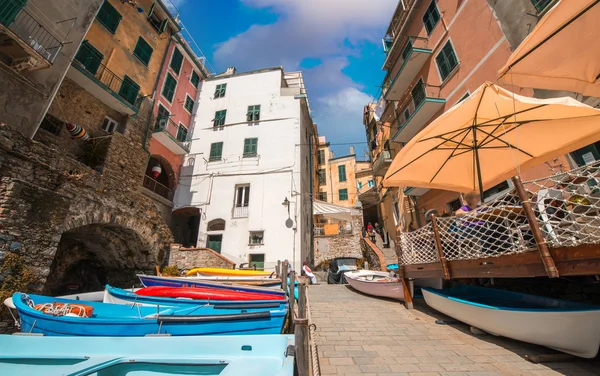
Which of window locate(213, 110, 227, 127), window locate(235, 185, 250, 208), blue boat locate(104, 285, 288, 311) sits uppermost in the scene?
window locate(213, 110, 227, 127)

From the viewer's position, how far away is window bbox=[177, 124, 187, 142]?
19.0 meters

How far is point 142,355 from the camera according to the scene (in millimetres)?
3301

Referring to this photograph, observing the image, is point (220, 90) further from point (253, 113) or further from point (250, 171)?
point (250, 171)

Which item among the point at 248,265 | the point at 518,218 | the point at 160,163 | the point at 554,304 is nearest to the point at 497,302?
the point at 554,304

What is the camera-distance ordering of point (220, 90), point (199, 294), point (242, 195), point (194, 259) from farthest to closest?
1. point (220, 90)
2. point (242, 195)
3. point (194, 259)
4. point (199, 294)

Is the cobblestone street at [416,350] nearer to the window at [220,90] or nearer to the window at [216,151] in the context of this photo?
the window at [216,151]

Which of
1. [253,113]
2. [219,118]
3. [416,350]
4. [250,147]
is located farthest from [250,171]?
[416,350]

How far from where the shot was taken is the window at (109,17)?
13.6 meters

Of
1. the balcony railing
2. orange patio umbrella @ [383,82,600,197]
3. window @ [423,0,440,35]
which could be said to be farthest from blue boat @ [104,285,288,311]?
window @ [423,0,440,35]

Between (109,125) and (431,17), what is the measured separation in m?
18.9

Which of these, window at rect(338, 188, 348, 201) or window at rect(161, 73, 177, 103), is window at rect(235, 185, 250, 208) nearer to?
window at rect(161, 73, 177, 103)

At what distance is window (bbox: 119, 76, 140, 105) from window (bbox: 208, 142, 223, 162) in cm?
574

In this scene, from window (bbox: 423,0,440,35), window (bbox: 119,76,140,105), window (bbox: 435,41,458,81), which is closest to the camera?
window (bbox: 435,41,458,81)

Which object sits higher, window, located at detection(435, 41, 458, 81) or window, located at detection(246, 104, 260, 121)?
window, located at detection(246, 104, 260, 121)
